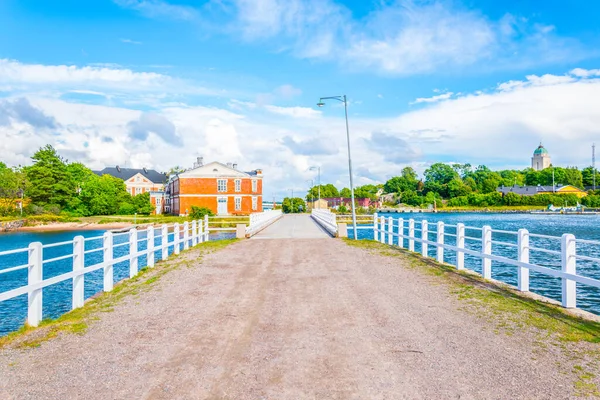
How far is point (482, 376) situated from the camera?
5.41 metres

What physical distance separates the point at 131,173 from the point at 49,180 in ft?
171

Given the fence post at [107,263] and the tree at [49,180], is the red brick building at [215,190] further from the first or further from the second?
the fence post at [107,263]

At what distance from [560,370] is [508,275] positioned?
18.3 metres

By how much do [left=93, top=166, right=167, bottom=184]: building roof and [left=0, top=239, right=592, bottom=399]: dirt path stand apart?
13294cm

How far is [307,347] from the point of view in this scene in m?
6.51

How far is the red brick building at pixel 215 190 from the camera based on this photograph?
7319cm

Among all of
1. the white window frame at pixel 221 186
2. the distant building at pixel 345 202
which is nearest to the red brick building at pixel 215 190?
the white window frame at pixel 221 186

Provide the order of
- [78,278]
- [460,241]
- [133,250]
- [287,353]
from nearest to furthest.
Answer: [287,353], [78,278], [133,250], [460,241]

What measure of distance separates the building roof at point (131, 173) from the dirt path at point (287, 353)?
5234 inches

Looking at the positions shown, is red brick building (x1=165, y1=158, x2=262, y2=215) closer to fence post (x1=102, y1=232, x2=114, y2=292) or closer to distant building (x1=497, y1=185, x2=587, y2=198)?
fence post (x1=102, y1=232, x2=114, y2=292)

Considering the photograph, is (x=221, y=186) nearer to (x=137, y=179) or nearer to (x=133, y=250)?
(x=133, y=250)

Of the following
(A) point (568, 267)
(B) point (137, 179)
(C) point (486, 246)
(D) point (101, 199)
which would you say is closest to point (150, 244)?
(C) point (486, 246)

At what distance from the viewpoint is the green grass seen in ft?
23.7

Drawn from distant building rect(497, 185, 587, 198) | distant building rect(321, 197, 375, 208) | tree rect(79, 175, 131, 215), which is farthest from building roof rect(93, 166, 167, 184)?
distant building rect(497, 185, 587, 198)
